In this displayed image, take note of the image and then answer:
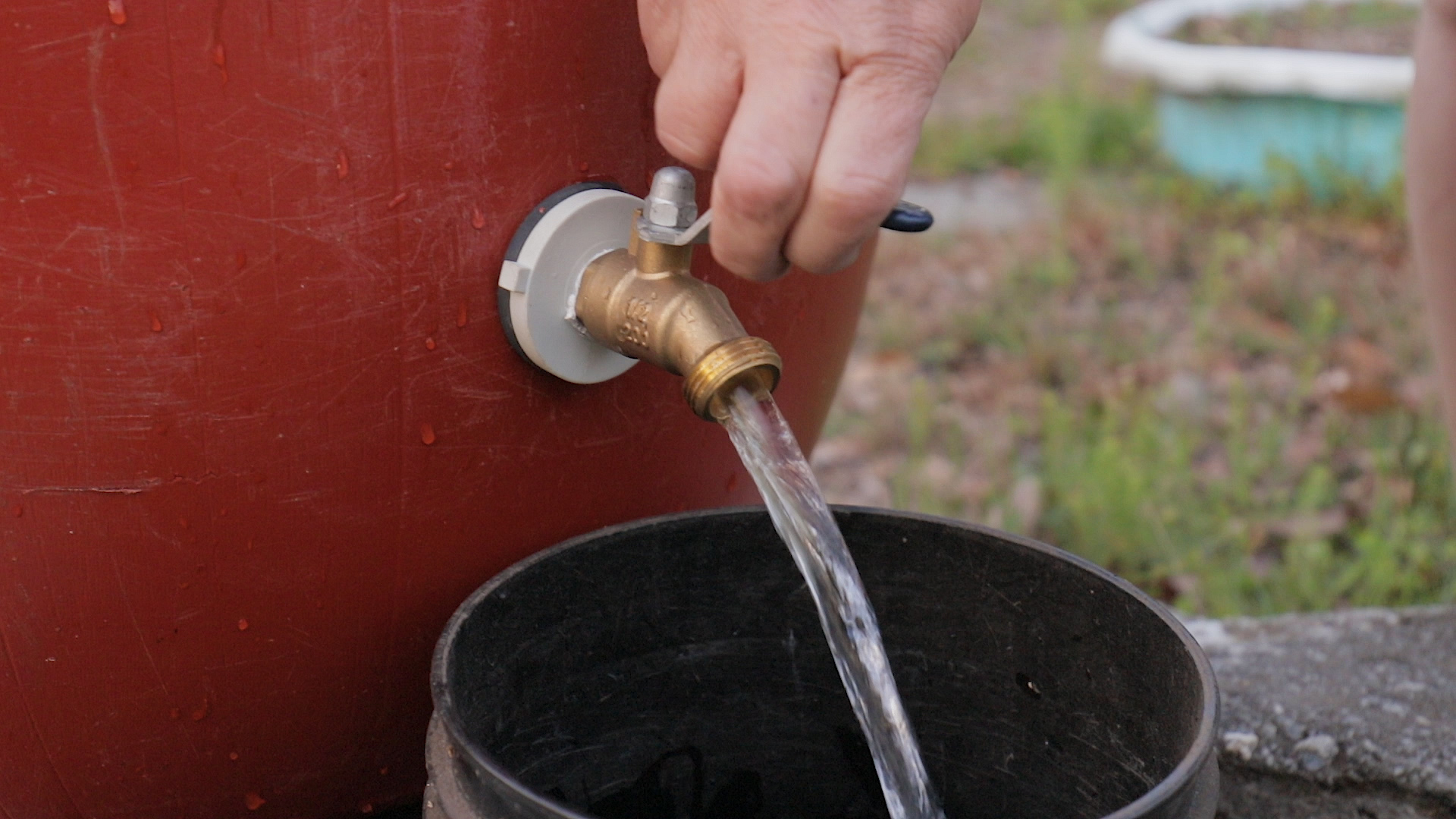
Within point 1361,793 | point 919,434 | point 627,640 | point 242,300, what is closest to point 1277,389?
point 919,434

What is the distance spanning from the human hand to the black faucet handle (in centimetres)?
2

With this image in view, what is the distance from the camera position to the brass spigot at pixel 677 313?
85cm

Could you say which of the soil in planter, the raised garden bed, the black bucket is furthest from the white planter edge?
the black bucket

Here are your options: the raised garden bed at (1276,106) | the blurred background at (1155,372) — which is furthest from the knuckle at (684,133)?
the raised garden bed at (1276,106)

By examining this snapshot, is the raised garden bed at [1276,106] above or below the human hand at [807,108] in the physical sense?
below

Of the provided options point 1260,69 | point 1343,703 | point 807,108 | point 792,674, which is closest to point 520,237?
point 807,108

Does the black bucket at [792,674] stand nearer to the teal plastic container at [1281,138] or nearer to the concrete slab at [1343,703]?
the concrete slab at [1343,703]

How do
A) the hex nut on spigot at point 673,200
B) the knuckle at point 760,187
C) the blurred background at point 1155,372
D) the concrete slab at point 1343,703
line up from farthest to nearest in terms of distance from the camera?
the blurred background at point 1155,372 → the concrete slab at point 1343,703 → the hex nut on spigot at point 673,200 → the knuckle at point 760,187

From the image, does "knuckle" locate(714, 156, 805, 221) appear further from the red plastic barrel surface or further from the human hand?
the red plastic barrel surface

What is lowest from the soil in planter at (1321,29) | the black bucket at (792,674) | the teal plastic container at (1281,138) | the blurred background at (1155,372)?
the blurred background at (1155,372)

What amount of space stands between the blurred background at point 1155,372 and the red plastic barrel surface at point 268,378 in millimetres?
1082

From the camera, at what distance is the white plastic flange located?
3.00 ft

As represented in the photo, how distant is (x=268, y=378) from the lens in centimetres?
87

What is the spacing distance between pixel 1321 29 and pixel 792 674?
3.69 metres
